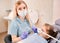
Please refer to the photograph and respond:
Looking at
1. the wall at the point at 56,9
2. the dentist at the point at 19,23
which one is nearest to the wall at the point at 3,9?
the wall at the point at 56,9

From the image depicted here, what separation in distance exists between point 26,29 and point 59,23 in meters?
0.39

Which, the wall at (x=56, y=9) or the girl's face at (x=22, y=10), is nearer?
the girl's face at (x=22, y=10)

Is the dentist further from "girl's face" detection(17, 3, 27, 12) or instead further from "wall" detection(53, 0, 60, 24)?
"wall" detection(53, 0, 60, 24)

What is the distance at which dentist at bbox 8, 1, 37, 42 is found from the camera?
1434mm

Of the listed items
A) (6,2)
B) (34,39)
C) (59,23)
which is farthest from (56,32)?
(6,2)

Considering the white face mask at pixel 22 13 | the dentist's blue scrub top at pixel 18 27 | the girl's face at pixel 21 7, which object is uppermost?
the girl's face at pixel 21 7

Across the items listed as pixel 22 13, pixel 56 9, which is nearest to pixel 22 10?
pixel 22 13

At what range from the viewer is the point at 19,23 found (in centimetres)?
147

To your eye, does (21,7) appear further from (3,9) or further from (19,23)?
(3,9)

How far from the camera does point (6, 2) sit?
388 cm

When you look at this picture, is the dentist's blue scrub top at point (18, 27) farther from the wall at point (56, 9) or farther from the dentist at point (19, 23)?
the wall at point (56, 9)

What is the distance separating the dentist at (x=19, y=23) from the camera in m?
1.43

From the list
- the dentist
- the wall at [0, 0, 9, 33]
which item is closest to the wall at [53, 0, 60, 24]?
the dentist

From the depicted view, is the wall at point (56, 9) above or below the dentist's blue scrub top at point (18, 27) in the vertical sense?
above
